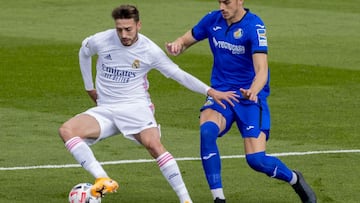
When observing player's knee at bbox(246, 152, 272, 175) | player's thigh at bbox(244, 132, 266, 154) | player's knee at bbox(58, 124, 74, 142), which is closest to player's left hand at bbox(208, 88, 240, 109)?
player's thigh at bbox(244, 132, 266, 154)

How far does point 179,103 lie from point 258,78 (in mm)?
6995

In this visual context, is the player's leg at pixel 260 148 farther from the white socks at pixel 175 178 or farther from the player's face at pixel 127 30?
the player's face at pixel 127 30

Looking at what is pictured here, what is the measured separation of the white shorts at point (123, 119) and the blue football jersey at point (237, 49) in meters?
0.79

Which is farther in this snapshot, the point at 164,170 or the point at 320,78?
the point at 320,78

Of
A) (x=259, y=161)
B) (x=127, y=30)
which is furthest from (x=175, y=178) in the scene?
(x=127, y=30)

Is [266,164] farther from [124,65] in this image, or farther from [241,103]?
[124,65]

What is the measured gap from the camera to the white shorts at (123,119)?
1296 centimetres

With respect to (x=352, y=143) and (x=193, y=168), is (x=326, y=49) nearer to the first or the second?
(x=352, y=143)

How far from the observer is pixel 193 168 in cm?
1475

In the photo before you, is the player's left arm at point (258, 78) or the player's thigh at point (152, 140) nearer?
the player's left arm at point (258, 78)

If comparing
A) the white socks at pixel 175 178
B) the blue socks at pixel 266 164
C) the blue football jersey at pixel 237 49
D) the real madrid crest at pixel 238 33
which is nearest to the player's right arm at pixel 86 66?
the blue football jersey at pixel 237 49

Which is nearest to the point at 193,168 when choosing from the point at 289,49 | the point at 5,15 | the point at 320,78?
the point at 320,78

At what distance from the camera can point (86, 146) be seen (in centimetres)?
1270

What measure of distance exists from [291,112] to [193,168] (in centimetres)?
423
